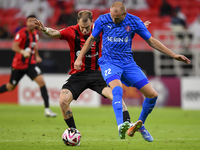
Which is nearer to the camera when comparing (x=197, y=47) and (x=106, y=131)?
(x=106, y=131)

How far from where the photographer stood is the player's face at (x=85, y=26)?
620 centimetres

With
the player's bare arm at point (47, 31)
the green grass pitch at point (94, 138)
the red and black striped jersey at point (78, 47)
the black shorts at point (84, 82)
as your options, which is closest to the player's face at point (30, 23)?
the green grass pitch at point (94, 138)

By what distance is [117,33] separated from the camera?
18.5ft

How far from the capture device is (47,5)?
19.8 metres

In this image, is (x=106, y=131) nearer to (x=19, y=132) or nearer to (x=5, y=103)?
(x=19, y=132)

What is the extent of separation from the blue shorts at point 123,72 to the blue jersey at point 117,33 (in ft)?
0.30

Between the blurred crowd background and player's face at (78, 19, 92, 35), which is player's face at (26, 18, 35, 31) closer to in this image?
player's face at (78, 19, 92, 35)

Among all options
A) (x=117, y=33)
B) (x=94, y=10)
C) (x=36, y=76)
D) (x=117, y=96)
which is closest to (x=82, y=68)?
(x=117, y=33)

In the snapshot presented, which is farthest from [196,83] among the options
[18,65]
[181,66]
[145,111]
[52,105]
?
[145,111]

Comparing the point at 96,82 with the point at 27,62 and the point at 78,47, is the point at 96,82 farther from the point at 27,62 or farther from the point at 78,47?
the point at 27,62

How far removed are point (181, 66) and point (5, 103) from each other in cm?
820

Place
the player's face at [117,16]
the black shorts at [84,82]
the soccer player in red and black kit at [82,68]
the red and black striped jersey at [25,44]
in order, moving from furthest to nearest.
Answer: the red and black striped jersey at [25,44] → the black shorts at [84,82] → the soccer player in red and black kit at [82,68] → the player's face at [117,16]

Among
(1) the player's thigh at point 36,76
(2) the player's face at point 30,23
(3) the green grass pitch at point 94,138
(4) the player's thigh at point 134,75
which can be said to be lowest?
(3) the green grass pitch at point 94,138

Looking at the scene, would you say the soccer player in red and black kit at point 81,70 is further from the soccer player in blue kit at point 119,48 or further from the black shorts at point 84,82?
the soccer player in blue kit at point 119,48
